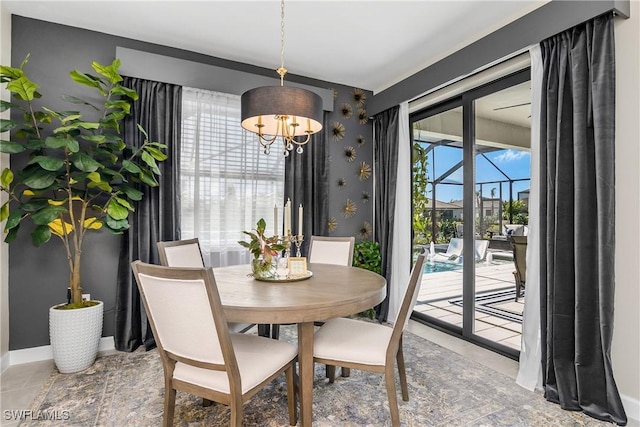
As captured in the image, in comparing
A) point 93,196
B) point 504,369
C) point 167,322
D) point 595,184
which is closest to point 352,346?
point 167,322

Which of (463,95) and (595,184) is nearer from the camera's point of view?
(595,184)

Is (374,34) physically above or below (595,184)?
above

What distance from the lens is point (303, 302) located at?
5.28 ft

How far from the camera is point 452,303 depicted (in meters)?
3.49

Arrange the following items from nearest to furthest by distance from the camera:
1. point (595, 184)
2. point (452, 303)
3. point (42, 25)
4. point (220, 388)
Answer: point (220, 388) → point (595, 184) → point (42, 25) → point (452, 303)

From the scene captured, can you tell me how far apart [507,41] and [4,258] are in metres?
4.07

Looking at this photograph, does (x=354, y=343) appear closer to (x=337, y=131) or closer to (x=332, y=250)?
(x=332, y=250)

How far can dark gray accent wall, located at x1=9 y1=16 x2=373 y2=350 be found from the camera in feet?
8.75

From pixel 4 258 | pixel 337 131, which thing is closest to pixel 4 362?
pixel 4 258

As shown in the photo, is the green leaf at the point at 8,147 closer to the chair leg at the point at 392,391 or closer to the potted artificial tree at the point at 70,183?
the potted artificial tree at the point at 70,183

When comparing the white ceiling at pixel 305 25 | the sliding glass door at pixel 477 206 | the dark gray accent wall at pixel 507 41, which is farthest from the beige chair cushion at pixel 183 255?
the dark gray accent wall at pixel 507 41

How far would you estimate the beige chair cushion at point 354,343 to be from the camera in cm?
179

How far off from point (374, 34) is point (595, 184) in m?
1.96

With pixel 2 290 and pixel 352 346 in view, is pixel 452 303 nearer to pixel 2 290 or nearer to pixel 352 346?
pixel 352 346
